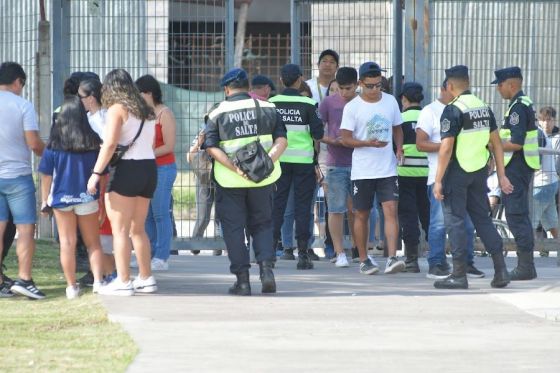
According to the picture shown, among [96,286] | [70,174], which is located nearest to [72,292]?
[96,286]

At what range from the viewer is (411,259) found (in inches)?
506

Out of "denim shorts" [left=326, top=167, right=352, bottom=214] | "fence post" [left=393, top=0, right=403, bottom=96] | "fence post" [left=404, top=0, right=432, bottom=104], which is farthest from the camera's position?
"fence post" [left=393, top=0, right=403, bottom=96]

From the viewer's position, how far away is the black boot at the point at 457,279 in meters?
11.3

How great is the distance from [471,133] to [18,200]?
3.81m

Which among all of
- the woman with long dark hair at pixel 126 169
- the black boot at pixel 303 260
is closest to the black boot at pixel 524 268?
the black boot at pixel 303 260

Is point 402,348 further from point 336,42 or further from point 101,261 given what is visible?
point 336,42

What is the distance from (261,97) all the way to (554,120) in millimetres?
5169

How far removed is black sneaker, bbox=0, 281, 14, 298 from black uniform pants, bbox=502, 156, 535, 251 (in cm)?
442

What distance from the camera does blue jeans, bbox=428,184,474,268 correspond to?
12.0 meters

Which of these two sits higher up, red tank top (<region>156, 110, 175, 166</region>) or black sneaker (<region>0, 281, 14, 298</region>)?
red tank top (<region>156, 110, 175, 166</region>)

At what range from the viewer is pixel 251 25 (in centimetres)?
3303

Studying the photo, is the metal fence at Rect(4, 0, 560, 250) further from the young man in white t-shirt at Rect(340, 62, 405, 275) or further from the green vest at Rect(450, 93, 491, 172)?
the green vest at Rect(450, 93, 491, 172)

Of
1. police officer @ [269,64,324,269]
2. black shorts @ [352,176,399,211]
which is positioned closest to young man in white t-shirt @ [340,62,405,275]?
black shorts @ [352,176,399,211]

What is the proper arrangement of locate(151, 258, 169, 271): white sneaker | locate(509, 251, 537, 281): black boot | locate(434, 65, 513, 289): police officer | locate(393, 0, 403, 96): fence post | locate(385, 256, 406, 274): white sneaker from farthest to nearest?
locate(393, 0, 403, 96): fence post → locate(151, 258, 169, 271): white sneaker → locate(385, 256, 406, 274): white sneaker → locate(509, 251, 537, 281): black boot → locate(434, 65, 513, 289): police officer
